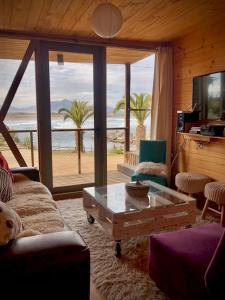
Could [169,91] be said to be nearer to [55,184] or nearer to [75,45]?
[75,45]

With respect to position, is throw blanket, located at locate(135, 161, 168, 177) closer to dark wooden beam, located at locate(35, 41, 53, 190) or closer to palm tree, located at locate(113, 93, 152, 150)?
dark wooden beam, located at locate(35, 41, 53, 190)

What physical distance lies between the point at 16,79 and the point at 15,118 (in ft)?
1.92

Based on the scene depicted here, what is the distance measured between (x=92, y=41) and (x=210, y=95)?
1.85m

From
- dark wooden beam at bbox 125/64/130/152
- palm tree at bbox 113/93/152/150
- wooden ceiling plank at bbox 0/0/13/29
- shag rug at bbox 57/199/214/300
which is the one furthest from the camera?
palm tree at bbox 113/93/152/150

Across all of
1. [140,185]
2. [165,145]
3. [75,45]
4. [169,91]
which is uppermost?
[75,45]

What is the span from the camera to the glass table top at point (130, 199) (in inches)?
96.8

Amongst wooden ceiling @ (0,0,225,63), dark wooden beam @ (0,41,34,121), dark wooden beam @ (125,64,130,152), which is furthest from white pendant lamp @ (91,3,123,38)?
dark wooden beam @ (125,64,130,152)

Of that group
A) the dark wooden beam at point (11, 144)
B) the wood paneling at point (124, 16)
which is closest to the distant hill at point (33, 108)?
the dark wooden beam at point (11, 144)

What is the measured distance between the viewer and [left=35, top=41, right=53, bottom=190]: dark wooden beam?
148 inches

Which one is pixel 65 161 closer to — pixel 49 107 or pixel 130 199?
pixel 49 107

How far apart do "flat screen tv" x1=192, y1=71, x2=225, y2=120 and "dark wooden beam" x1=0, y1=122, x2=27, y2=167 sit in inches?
103

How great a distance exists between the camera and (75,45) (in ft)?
12.8

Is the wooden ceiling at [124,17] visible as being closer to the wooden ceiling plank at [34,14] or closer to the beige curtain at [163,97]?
the wooden ceiling plank at [34,14]

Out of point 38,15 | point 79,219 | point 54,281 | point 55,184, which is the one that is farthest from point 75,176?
point 54,281
